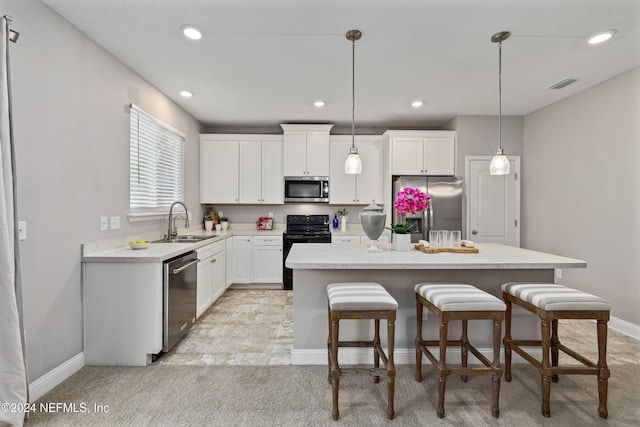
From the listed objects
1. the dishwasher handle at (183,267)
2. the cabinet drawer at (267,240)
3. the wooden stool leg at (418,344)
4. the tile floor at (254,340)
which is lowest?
the tile floor at (254,340)

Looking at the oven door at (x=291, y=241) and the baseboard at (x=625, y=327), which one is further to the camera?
the oven door at (x=291, y=241)

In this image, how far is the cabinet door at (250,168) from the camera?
515 cm

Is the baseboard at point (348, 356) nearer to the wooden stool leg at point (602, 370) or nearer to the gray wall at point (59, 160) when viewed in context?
the wooden stool leg at point (602, 370)

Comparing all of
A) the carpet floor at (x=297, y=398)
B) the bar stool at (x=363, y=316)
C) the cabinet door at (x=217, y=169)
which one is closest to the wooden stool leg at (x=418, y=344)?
the carpet floor at (x=297, y=398)

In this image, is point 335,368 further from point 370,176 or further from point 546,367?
point 370,176

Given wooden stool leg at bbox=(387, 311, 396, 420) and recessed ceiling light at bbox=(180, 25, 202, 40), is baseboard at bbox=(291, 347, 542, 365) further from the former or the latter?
recessed ceiling light at bbox=(180, 25, 202, 40)

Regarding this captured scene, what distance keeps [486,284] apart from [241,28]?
2714 mm

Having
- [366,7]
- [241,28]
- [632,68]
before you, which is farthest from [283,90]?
[632,68]

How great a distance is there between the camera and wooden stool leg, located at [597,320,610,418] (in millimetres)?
1888

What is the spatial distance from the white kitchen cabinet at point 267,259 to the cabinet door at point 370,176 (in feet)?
4.79

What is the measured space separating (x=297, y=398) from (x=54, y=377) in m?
1.65

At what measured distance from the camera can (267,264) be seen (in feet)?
16.1

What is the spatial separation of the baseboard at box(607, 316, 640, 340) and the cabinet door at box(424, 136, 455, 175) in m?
2.49

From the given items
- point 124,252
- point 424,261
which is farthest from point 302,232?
point 424,261
